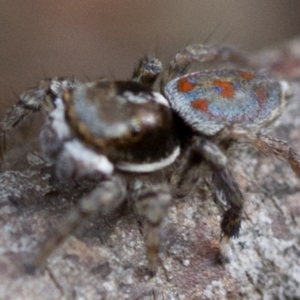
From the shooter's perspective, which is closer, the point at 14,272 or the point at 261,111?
the point at 14,272

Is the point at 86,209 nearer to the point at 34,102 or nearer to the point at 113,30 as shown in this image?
the point at 34,102

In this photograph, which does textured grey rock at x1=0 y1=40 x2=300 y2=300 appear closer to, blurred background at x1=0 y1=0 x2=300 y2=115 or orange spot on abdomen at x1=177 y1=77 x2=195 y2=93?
orange spot on abdomen at x1=177 y1=77 x2=195 y2=93

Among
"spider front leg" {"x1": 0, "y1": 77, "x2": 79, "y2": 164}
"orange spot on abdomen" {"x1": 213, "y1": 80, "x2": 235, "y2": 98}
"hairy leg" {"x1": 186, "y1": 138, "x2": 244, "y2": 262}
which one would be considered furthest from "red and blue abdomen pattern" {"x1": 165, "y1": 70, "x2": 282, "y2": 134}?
"spider front leg" {"x1": 0, "y1": 77, "x2": 79, "y2": 164}

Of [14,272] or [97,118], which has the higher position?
[97,118]

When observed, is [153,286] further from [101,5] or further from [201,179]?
[101,5]

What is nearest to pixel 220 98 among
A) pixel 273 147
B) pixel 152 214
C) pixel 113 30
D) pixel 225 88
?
pixel 225 88

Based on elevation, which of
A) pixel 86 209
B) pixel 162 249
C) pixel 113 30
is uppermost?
pixel 86 209

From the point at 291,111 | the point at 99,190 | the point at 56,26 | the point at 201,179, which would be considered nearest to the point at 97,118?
the point at 99,190
